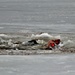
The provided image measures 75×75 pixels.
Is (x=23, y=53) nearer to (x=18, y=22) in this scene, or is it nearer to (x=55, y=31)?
(x=55, y=31)

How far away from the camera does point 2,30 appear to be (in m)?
15.1

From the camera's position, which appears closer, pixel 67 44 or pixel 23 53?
pixel 23 53

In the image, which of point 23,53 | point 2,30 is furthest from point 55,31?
point 23,53

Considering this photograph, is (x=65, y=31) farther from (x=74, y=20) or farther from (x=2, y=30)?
(x=74, y=20)
